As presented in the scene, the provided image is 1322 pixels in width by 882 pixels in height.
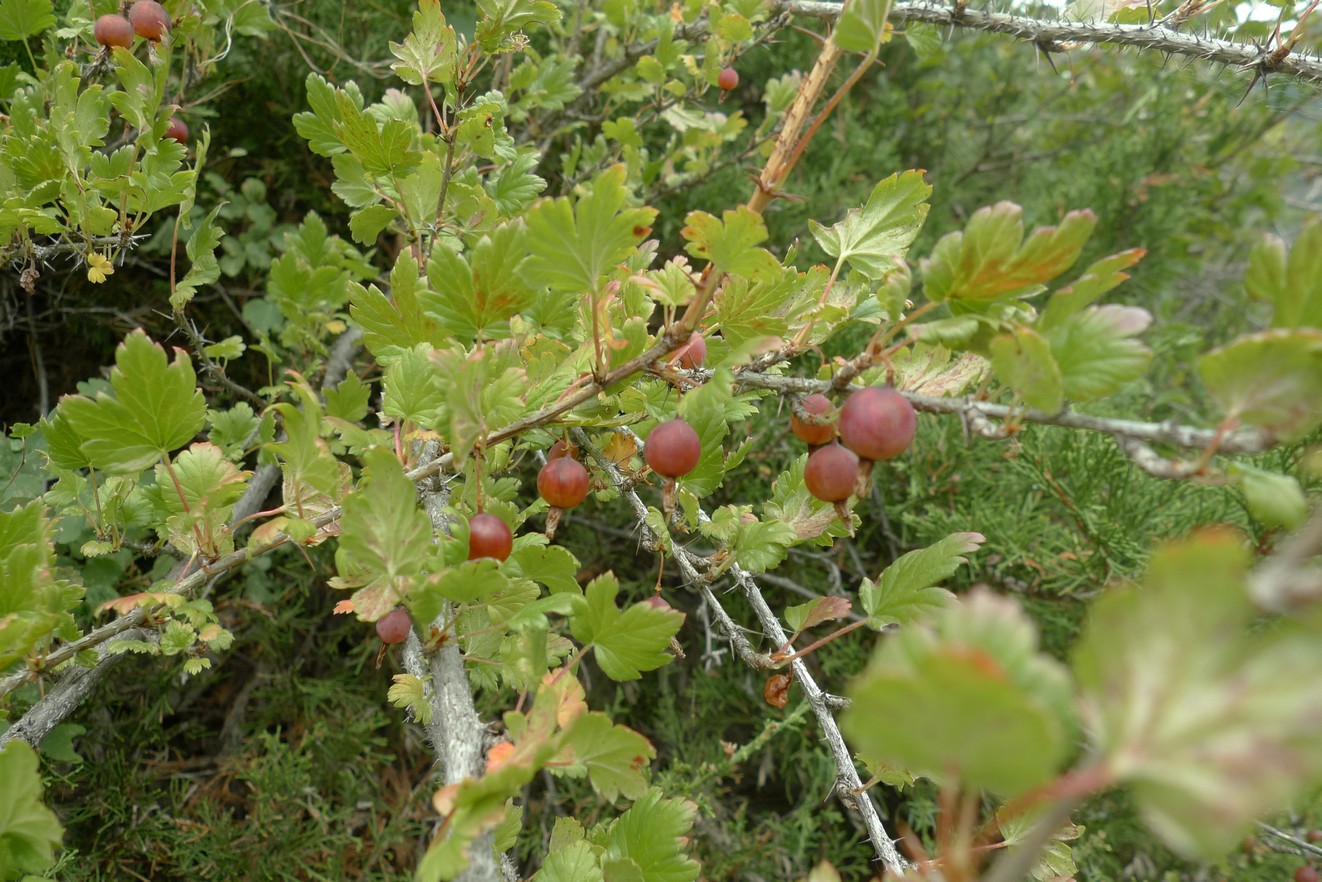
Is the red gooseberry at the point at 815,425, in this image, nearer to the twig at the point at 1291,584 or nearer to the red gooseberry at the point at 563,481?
the red gooseberry at the point at 563,481

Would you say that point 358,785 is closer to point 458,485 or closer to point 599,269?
point 458,485

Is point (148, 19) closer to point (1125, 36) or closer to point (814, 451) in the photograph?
point (814, 451)

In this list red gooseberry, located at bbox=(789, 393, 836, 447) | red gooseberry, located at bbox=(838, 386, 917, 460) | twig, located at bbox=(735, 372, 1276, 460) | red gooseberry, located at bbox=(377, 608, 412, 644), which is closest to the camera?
twig, located at bbox=(735, 372, 1276, 460)

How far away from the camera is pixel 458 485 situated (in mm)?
1100

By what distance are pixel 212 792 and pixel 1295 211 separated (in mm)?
5268

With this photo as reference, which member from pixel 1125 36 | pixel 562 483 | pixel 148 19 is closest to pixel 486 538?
pixel 562 483

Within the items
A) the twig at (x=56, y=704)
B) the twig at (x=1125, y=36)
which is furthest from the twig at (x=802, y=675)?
the twig at (x=1125, y=36)

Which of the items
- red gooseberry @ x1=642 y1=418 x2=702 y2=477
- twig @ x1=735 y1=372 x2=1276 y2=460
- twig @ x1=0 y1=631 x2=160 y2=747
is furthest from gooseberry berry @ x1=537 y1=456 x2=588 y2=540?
twig @ x1=0 y1=631 x2=160 y2=747

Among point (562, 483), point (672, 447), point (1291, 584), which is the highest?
point (1291, 584)

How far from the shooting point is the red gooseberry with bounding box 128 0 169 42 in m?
1.36

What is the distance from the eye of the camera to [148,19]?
1369 mm

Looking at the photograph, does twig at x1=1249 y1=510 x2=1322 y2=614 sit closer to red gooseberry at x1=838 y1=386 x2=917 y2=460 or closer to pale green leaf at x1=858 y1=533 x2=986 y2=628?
red gooseberry at x1=838 y1=386 x2=917 y2=460

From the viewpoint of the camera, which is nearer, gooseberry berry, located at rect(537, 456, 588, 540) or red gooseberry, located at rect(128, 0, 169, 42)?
gooseberry berry, located at rect(537, 456, 588, 540)

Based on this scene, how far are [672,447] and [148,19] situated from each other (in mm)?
1306
